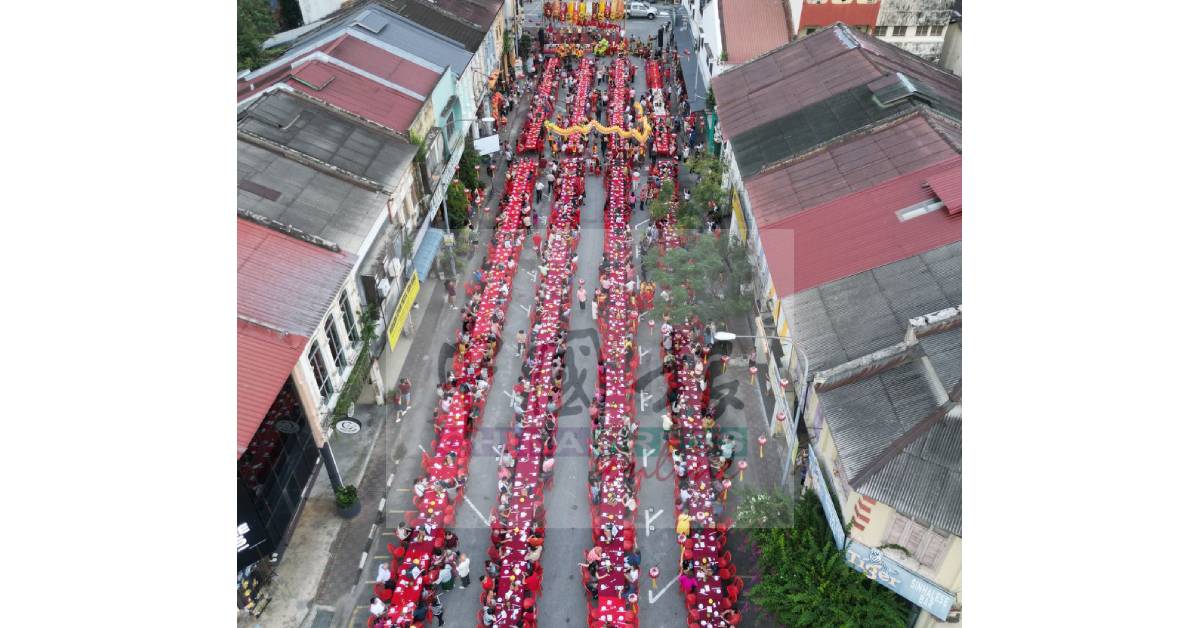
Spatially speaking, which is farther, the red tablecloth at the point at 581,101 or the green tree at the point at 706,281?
the red tablecloth at the point at 581,101

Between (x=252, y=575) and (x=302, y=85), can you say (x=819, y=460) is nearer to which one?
(x=252, y=575)

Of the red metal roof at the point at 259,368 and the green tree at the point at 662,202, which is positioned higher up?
the red metal roof at the point at 259,368

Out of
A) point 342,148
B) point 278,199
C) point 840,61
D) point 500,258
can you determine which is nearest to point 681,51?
point 840,61

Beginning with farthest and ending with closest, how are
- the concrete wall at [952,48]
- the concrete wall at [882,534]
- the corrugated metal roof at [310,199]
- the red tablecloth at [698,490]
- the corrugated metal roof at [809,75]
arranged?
the concrete wall at [952,48] < the corrugated metal roof at [809,75] < the corrugated metal roof at [310,199] < the red tablecloth at [698,490] < the concrete wall at [882,534]

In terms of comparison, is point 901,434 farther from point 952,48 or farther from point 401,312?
point 952,48

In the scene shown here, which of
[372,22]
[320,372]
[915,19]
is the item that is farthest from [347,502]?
[915,19]

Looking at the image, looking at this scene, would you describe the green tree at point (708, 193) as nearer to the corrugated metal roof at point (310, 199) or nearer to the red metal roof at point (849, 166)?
the red metal roof at point (849, 166)

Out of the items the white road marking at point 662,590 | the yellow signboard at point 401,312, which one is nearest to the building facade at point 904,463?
the white road marking at point 662,590
